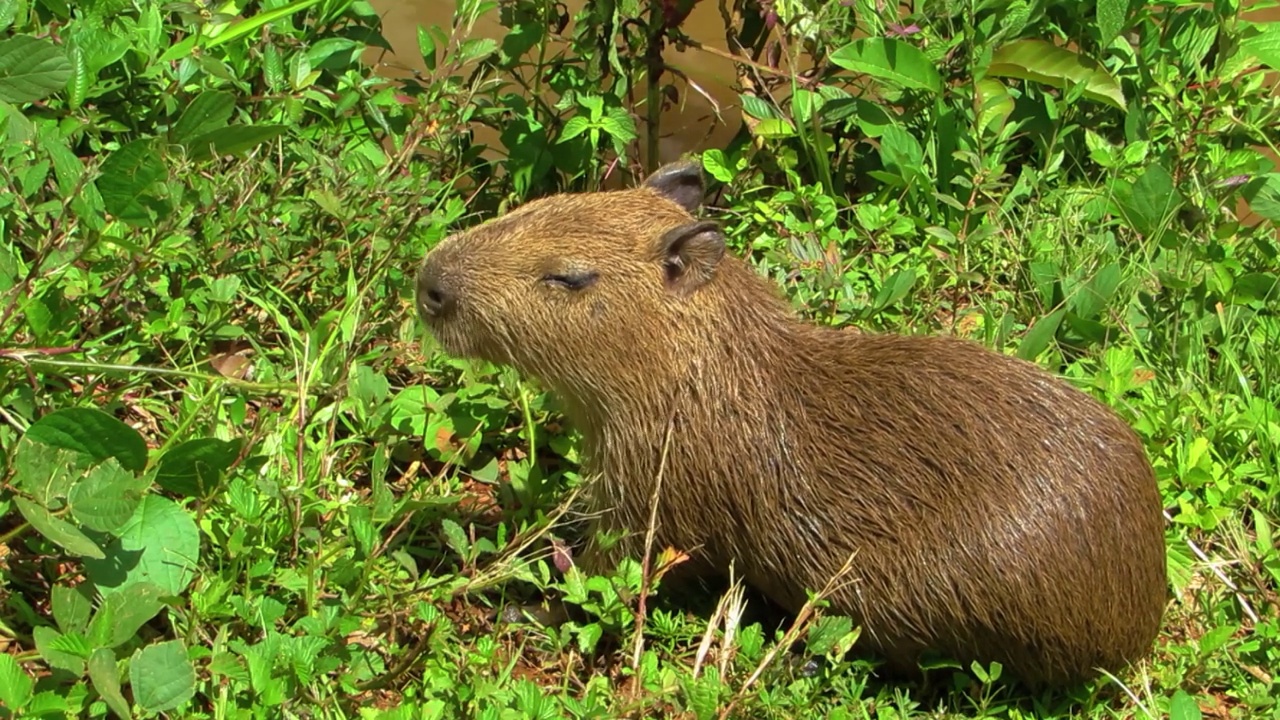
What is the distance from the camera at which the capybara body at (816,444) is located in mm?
3045

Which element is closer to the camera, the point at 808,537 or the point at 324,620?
the point at 324,620

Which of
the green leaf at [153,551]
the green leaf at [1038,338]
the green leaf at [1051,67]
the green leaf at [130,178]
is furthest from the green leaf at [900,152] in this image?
the green leaf at [153,551]

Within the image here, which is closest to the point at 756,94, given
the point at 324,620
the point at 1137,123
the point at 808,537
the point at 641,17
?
the point at 641,17

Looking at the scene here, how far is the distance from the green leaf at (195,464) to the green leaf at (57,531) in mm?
362

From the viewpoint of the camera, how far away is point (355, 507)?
3127 mm

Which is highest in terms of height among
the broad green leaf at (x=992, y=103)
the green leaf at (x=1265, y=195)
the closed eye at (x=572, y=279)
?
the broad green leaf at (x=992, y=103)

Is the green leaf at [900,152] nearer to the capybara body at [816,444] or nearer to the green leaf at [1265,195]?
the green leaf at [1265,195]

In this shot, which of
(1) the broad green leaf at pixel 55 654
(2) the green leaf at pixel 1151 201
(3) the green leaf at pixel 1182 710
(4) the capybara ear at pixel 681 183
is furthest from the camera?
(2) the green leaf at pixel 1151 201

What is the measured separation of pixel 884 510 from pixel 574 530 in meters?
0.91

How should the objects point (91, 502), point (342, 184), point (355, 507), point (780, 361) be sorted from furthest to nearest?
point (342, 184)
point (780, 361)
point (355, 507)
point (91, 502)

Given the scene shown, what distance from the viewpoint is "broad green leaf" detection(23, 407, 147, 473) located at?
2.90m

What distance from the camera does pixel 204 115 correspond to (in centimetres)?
362

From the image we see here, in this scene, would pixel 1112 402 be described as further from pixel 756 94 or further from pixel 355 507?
pixel 355 507

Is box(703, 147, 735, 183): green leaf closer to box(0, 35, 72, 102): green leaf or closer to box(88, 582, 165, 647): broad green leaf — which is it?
box(0, 35, 72, 102): green leaf
